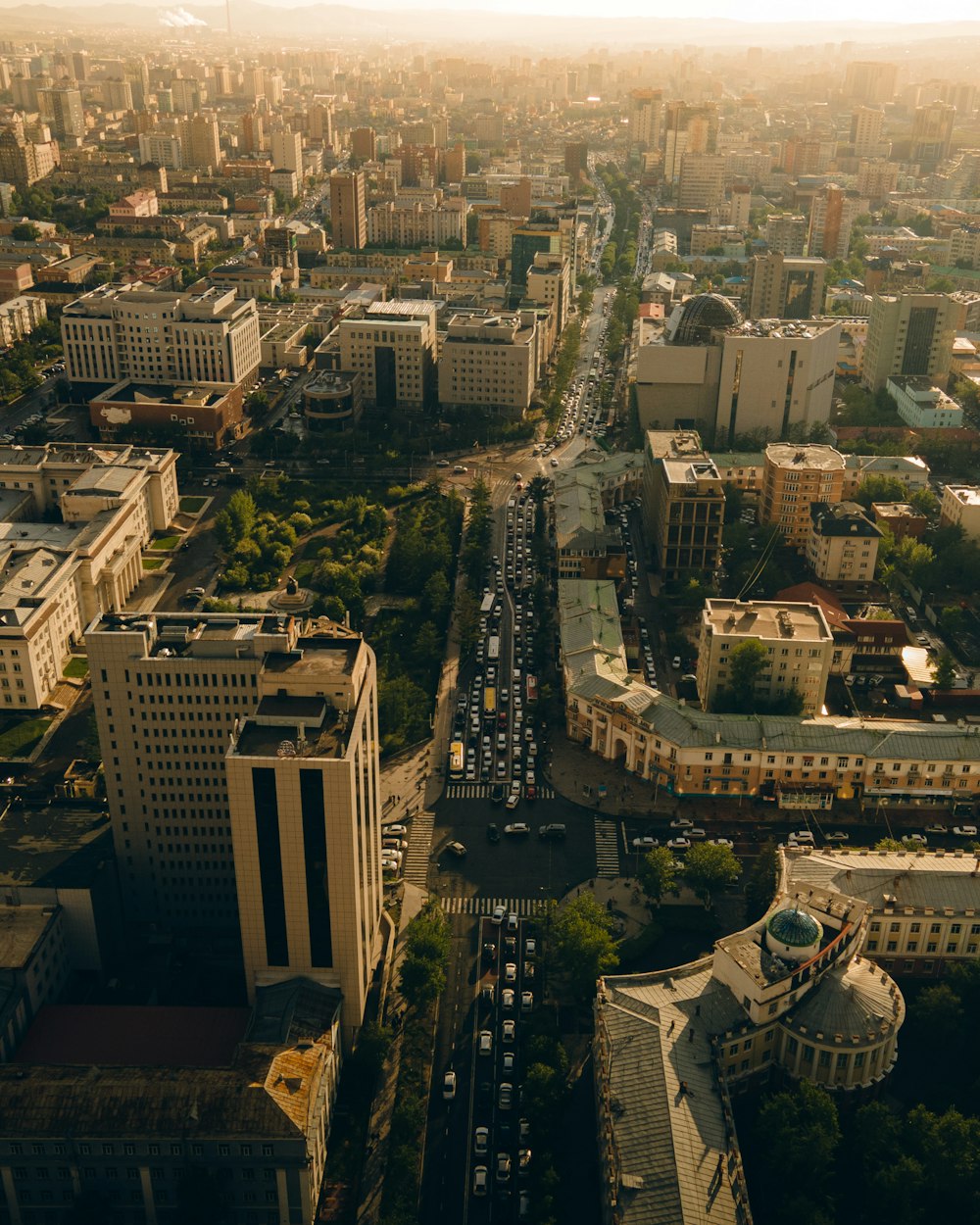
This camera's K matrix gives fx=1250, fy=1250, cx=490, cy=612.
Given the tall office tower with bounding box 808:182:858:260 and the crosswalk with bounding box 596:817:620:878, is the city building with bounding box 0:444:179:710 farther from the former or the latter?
the tall office tower with bounding box 808:182:858:260

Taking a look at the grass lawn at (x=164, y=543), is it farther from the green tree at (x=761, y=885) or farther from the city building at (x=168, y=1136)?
the city building at (x=168, y=1136)

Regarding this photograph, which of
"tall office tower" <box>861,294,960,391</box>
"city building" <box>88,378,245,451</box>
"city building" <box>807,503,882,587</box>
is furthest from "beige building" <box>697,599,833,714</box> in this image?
"tall office tower" <box>861,294,960,391</box>

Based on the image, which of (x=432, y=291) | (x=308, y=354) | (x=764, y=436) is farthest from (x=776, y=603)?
(x=432, y=291)

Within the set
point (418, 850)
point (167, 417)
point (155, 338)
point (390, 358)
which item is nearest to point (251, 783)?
point (418, 850)

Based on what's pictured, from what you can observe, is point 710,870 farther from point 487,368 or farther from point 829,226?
point 829,226

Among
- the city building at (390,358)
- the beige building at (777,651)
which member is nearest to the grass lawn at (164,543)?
the city building at (390,358)
